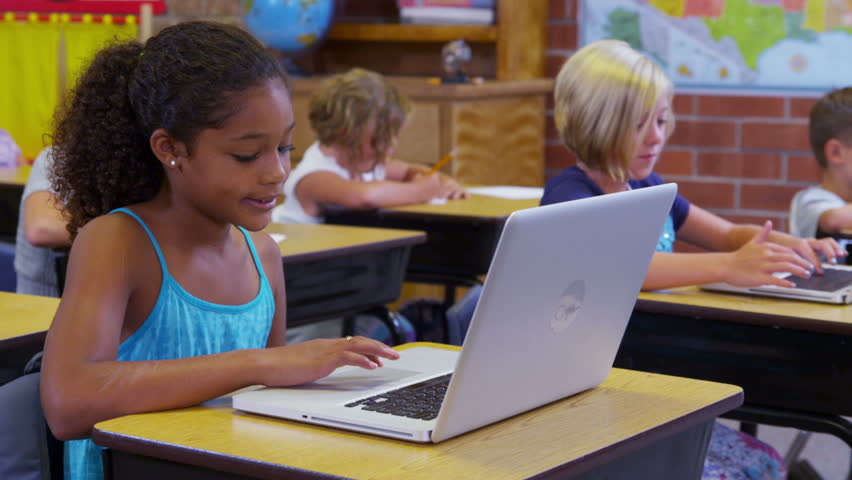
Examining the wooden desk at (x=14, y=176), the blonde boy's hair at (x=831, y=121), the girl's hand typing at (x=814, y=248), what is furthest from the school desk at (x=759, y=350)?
the wooden desk at (x=14, y=176)

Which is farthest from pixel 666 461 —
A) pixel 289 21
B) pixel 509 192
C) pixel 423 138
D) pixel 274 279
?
pixel 289 21

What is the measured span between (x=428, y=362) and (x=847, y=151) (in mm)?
2051

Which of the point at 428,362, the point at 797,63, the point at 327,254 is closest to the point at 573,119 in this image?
the point at 327,254

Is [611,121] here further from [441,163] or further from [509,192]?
[441,163]

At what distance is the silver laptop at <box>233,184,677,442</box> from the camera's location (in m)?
1.04

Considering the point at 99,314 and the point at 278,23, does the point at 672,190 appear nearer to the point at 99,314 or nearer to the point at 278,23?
the point at 99,314

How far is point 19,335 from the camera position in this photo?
1.68 m

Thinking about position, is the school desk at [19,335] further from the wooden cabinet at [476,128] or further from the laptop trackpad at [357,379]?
the wooden cabinet at [476,128]

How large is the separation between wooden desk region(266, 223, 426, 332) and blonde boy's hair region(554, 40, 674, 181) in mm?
665

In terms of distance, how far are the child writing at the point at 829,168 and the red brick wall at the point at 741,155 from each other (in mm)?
829

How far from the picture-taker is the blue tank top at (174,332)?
1378 mm

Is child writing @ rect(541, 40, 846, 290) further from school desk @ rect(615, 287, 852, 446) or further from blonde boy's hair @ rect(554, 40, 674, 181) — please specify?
school desk @ rect(615, 287, 852, 446)

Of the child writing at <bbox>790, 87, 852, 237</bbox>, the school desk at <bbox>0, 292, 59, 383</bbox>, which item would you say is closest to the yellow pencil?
the child writing at <bbox>790, 87, 852, 237</bbox>

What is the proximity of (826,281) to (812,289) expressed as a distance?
99mm
